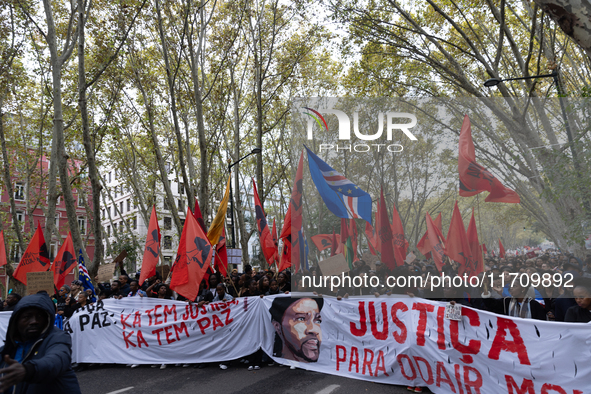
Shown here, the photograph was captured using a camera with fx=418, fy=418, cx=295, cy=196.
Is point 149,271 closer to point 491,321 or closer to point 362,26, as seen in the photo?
point 491,321

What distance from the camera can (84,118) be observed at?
9586mm

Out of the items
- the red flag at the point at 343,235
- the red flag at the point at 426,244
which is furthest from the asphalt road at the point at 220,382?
the red flag at the point at 426,244

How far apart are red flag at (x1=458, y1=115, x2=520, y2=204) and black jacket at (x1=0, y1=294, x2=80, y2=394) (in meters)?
7.13

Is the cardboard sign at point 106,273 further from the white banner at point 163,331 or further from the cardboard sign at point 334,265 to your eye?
the cardboard sign at point 334,265

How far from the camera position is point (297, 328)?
6.94 m

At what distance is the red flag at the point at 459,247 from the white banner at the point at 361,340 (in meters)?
3.44

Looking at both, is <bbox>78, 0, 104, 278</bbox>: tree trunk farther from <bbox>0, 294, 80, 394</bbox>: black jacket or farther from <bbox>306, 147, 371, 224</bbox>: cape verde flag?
<bbox>0, 294, 80, 394</bbox>: black jacket

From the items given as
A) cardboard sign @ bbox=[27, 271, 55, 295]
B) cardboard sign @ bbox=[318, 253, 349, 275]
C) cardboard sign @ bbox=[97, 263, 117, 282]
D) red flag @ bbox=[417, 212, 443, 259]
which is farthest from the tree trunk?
red flag @ bbox=[417, 212, 443, 259]

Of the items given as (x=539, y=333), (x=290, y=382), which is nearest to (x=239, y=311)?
(x=290, y=382)

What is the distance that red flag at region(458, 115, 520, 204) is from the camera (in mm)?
7820

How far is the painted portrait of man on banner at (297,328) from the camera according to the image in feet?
22.3

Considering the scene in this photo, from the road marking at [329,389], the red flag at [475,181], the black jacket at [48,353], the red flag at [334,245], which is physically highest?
the red flag at [475,181]

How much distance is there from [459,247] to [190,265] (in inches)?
218

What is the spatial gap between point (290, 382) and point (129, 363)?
3.36 meters
